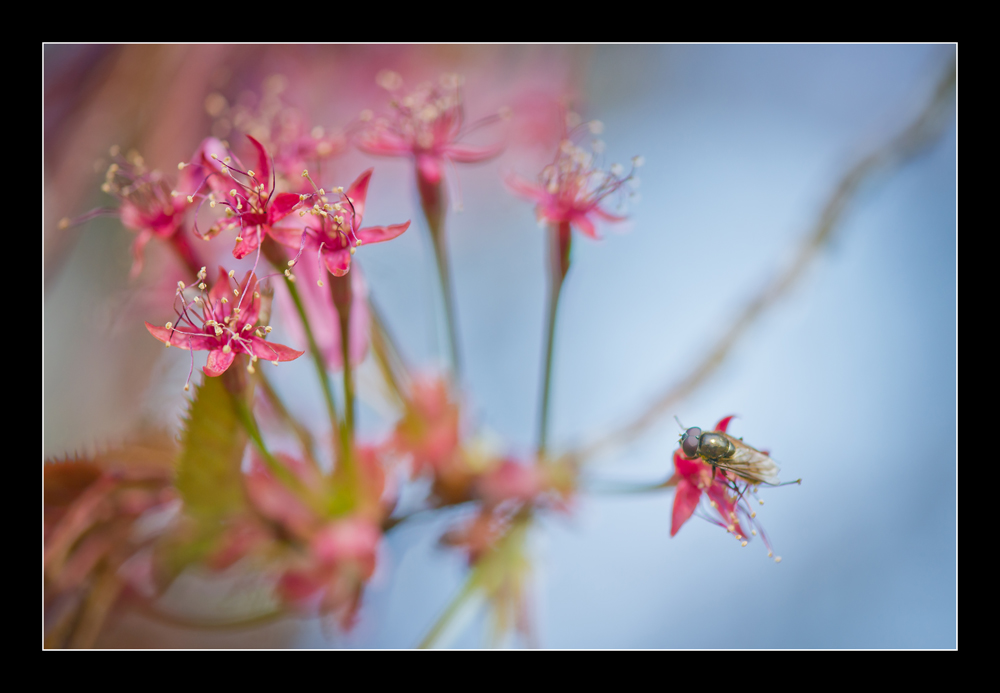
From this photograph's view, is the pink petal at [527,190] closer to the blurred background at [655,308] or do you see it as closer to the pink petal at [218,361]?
the blurred background at [655,308]

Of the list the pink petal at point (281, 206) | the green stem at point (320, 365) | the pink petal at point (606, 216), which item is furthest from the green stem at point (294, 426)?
the pink petal at point (606, 216)

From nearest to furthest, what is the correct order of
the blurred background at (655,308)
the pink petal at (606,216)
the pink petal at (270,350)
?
the pink petal at (270,350) → the pink petal at (606,216) → the blurred background at (655,308)

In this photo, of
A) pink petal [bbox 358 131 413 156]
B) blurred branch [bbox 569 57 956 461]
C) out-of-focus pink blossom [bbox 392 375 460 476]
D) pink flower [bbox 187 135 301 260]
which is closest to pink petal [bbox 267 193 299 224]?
pink flower [bbox 187 135 301 260]

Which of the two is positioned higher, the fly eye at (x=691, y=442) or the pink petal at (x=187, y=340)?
the pink petal at (x=187, y=340)

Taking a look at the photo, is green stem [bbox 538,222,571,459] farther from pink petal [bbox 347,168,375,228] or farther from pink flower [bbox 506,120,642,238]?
pink petal [bbox 347,168,375,228]

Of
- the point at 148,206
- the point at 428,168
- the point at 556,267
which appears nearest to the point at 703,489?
the point at 556,267

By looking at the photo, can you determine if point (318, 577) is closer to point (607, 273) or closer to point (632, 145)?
point (607, 273)

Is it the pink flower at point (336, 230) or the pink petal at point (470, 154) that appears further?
the pink petal at point (470, 154)
